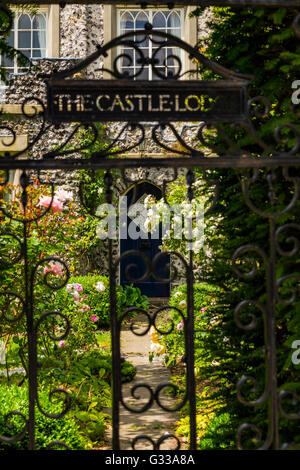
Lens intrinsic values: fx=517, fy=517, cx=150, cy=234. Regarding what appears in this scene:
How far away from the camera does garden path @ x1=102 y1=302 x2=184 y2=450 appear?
12.6 ft

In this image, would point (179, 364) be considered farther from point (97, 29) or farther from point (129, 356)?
point (97, 29)

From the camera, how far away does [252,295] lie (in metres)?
2.53

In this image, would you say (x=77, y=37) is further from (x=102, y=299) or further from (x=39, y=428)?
(x=39, y=428)

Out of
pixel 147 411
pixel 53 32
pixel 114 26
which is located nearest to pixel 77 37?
pixel 53 32

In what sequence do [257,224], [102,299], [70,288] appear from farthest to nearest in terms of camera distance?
1. [102,299]
2. [70,288]
3. [257,224]

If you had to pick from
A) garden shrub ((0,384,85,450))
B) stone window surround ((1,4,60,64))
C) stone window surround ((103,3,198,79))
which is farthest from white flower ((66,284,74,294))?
stone window surround ((1,4,60,64))

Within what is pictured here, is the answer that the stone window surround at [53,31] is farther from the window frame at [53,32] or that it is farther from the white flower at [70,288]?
the white flower at [70,288]

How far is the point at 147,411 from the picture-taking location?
4.61 m

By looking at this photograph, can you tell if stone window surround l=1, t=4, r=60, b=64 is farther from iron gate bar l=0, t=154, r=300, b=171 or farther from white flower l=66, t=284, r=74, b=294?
iron gate bar l=0, t=154, r=300, b=171

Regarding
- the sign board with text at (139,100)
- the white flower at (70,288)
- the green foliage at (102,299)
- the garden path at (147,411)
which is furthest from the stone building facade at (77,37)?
the sign board with text at (139,100)

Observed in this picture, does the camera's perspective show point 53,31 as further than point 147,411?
Yes

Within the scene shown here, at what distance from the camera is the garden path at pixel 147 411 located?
3.83 meters

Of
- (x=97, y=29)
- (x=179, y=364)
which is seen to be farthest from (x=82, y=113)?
(x=97, y=29)

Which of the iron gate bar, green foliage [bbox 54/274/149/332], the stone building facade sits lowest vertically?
green foliage [bbox 54/274/149/332]
